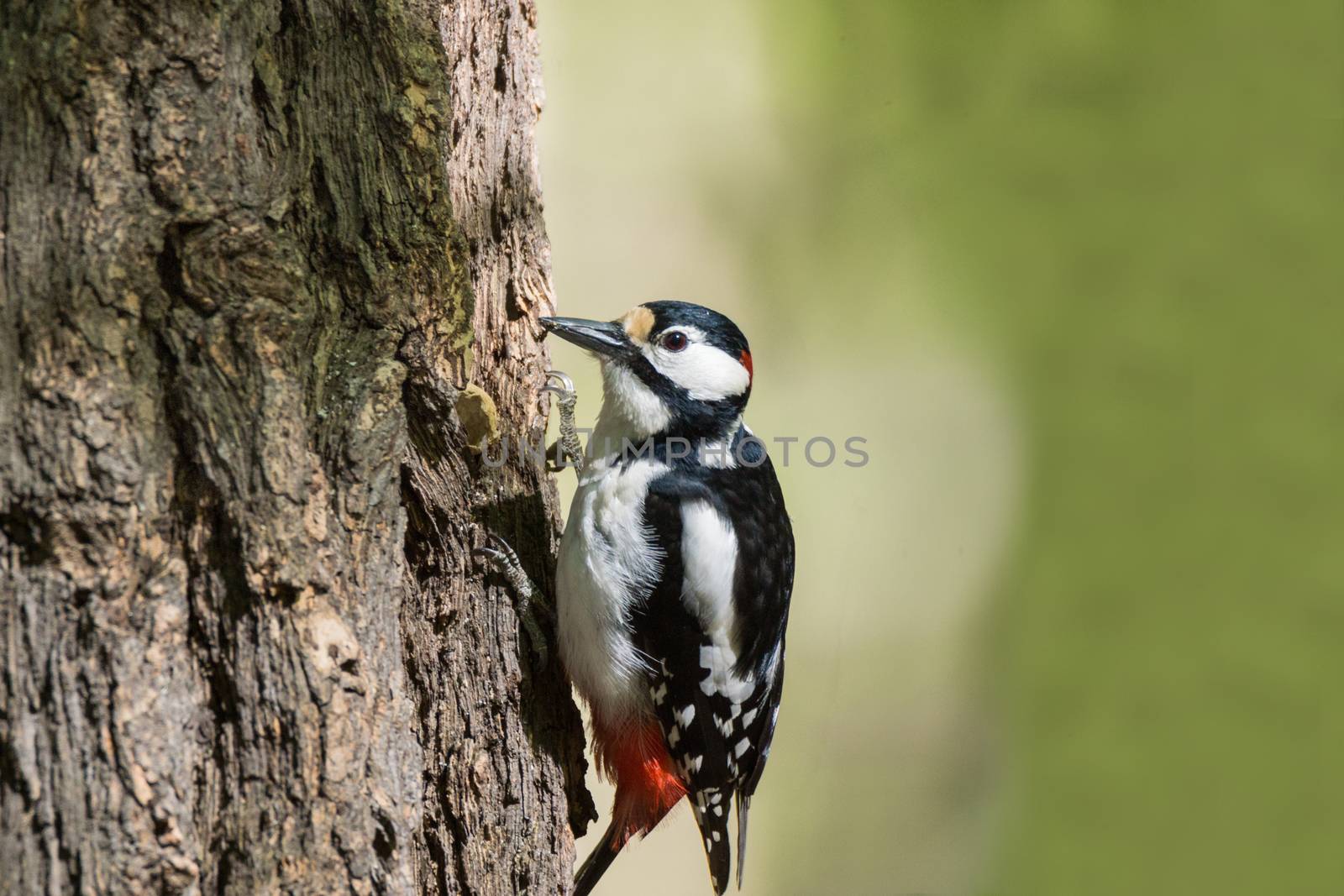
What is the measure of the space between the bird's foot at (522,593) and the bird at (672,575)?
0.19 ft

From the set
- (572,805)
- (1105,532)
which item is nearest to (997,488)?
(1105,532)

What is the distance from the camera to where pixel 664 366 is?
109 inches

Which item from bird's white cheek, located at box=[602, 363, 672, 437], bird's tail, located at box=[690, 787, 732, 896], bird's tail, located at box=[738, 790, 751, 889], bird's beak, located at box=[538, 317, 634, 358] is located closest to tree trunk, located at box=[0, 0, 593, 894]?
bird's beak, located at box=[538, 317, 634, 358]

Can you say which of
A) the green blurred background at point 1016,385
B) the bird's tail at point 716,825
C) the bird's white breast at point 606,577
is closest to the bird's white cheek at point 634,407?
the bird's white breast at point 606,577

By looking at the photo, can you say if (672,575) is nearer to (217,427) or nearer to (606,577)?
(606,577)

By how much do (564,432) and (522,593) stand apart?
0.56 metres

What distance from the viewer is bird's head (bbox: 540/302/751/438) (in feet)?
9.07

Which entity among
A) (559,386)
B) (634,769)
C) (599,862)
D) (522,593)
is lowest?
(599,862)

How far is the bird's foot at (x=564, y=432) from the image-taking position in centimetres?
272

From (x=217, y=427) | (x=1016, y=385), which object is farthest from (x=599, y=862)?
(x=1016, y=385)

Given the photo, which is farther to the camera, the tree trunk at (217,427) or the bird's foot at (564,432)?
the bird's foot at (564,432)

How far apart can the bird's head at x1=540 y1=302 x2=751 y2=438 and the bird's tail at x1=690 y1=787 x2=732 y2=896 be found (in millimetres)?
899

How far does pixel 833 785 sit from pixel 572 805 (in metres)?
2.61

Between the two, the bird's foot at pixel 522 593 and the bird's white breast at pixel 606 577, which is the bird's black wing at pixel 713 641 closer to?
the bird's white breast at pixel 606 577
